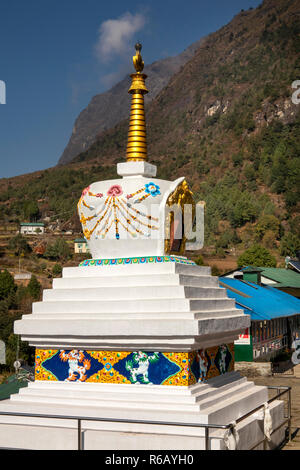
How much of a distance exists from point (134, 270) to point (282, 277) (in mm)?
24396

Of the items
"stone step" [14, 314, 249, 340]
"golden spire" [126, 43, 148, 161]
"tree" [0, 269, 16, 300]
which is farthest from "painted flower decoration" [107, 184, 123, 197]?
"tree" [0, 269, 16, 300]

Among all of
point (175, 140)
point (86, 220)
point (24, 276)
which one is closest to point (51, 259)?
point (24, 276)

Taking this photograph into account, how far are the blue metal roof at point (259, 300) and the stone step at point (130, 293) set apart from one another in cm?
1011

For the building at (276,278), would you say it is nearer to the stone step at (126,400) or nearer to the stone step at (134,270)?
the stone step at (134,270)

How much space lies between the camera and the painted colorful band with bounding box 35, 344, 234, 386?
8.20 meters

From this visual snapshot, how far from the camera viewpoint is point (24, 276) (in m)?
59.9

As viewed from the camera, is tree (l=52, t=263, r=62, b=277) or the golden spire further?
tree (l=52, t=263, r=62, b=277)

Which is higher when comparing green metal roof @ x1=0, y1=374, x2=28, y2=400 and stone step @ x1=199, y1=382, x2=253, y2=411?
stone step @ x1=199, y1=382, x2=253, y2=411

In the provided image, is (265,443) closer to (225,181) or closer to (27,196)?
(225,181)

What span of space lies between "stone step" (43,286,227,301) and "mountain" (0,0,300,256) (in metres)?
62.3

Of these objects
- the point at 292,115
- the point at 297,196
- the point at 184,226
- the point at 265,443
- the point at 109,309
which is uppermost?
the point at 292,115

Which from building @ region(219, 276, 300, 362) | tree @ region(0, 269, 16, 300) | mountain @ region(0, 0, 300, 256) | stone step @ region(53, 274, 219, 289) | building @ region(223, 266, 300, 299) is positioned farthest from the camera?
mountain @ region(0, 0, 300, 256)

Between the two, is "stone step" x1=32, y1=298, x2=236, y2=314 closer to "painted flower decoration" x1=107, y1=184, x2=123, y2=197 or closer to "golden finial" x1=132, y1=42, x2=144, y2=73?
"painted flower decoration" x1=107, y1=184, x2=123, y2=197

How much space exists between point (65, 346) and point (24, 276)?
2062 inches
